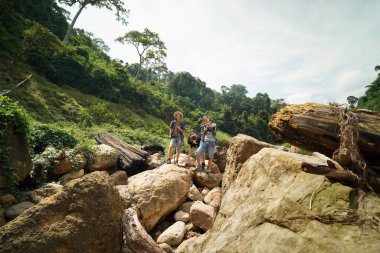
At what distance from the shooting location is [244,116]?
145ft

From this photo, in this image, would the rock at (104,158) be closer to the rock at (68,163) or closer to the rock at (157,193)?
the rock at (68,163)

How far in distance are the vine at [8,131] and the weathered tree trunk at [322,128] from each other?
20.5 ft

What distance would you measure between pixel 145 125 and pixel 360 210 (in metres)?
26.0

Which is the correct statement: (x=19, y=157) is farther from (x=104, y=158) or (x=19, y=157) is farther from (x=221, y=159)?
(x=221, y=159)

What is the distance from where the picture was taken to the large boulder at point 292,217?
230cm

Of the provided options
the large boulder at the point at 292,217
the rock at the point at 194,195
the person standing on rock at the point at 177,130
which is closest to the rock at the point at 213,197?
the rock at the point at 194,195

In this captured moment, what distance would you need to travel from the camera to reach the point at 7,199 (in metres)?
5.65

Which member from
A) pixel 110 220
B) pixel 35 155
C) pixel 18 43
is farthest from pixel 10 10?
pixel 110 220

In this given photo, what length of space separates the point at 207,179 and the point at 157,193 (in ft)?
6.80

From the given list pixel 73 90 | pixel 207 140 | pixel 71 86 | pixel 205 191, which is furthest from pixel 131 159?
pixel 71 86

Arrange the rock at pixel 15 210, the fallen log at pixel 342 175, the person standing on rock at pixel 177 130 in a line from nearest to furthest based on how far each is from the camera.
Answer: the fallen log at pixel 342 175 < the rock at pixel 15 210 < the person standing on rock at pixel 177 130

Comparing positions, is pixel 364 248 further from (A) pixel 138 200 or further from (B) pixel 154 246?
(A) pixel 138 200

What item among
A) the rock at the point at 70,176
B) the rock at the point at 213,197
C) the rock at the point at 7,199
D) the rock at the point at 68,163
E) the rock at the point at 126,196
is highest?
the rock at the point at 213,197

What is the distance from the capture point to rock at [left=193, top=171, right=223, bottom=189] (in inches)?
305
